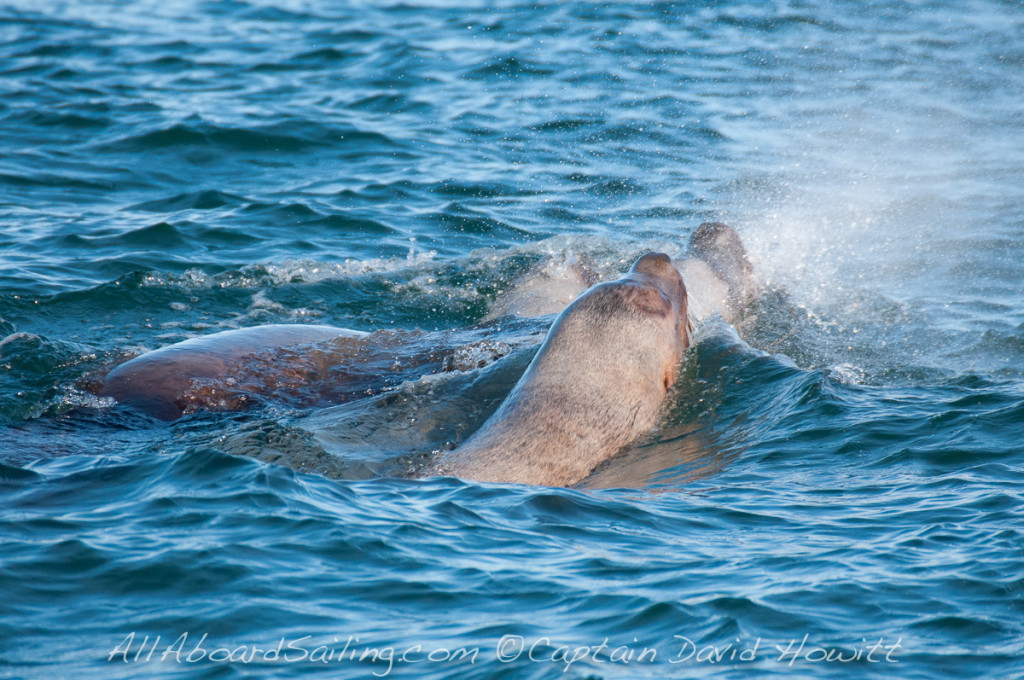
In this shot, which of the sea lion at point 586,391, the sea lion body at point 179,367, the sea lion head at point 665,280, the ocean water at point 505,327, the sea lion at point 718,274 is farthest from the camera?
the sea lion at point 718,274

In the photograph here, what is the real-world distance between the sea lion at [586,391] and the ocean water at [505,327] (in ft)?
0.89

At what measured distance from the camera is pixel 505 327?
369 inches

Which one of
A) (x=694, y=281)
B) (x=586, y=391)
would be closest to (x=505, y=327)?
(x=694, y=281)

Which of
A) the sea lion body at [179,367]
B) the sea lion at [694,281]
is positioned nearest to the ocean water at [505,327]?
the sea lion body at [179,367]

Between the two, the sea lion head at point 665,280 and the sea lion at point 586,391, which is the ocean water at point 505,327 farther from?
the sea lion head at point 665,280

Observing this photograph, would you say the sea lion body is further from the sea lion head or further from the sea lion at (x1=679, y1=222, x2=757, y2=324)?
the sea lion at (x1=679, y1=222, x2=757, y2=324)

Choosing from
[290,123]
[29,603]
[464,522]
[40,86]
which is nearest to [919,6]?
[290,123]

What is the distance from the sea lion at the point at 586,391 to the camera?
6695mm

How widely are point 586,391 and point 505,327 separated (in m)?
2.38

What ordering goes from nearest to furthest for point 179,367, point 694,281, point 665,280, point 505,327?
1. point 179,367
2. point 665,280
3. point 505,327
4. point 694,281

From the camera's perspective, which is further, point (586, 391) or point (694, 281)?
point (694, 281)

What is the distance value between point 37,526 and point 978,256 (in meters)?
10.1

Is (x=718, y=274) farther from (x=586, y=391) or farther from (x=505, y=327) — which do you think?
(x=586, y=391)

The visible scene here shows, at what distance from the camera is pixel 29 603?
4.88 m
